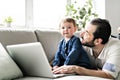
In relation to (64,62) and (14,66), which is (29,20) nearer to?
(64,62)

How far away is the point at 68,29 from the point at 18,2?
1.50 m

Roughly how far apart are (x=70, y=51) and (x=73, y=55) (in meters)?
0.11

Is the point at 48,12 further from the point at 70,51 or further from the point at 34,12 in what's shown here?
the point at 70,51

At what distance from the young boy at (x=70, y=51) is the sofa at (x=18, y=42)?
0.96 ft

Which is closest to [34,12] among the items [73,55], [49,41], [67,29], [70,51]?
[49,41]

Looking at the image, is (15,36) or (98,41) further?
(15,36)

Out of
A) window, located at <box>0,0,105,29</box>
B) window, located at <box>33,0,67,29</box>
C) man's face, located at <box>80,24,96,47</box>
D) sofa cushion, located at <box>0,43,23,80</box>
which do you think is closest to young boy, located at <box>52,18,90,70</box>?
man's face, located at <box>80,24,96,47</box>

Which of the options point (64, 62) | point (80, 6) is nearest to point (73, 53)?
point (64, 62)

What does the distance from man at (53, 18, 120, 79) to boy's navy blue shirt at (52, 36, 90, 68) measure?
7 centimetres

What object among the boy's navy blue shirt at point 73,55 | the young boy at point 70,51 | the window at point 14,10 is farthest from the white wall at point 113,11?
the boy's navy blue shirt at point 73,55

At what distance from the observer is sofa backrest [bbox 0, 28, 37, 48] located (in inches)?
77.8

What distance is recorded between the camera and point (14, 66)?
167 centimetres

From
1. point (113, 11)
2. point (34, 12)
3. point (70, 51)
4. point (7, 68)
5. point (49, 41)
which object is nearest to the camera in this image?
point (7, 68)

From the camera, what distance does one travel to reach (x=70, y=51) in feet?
6.70
